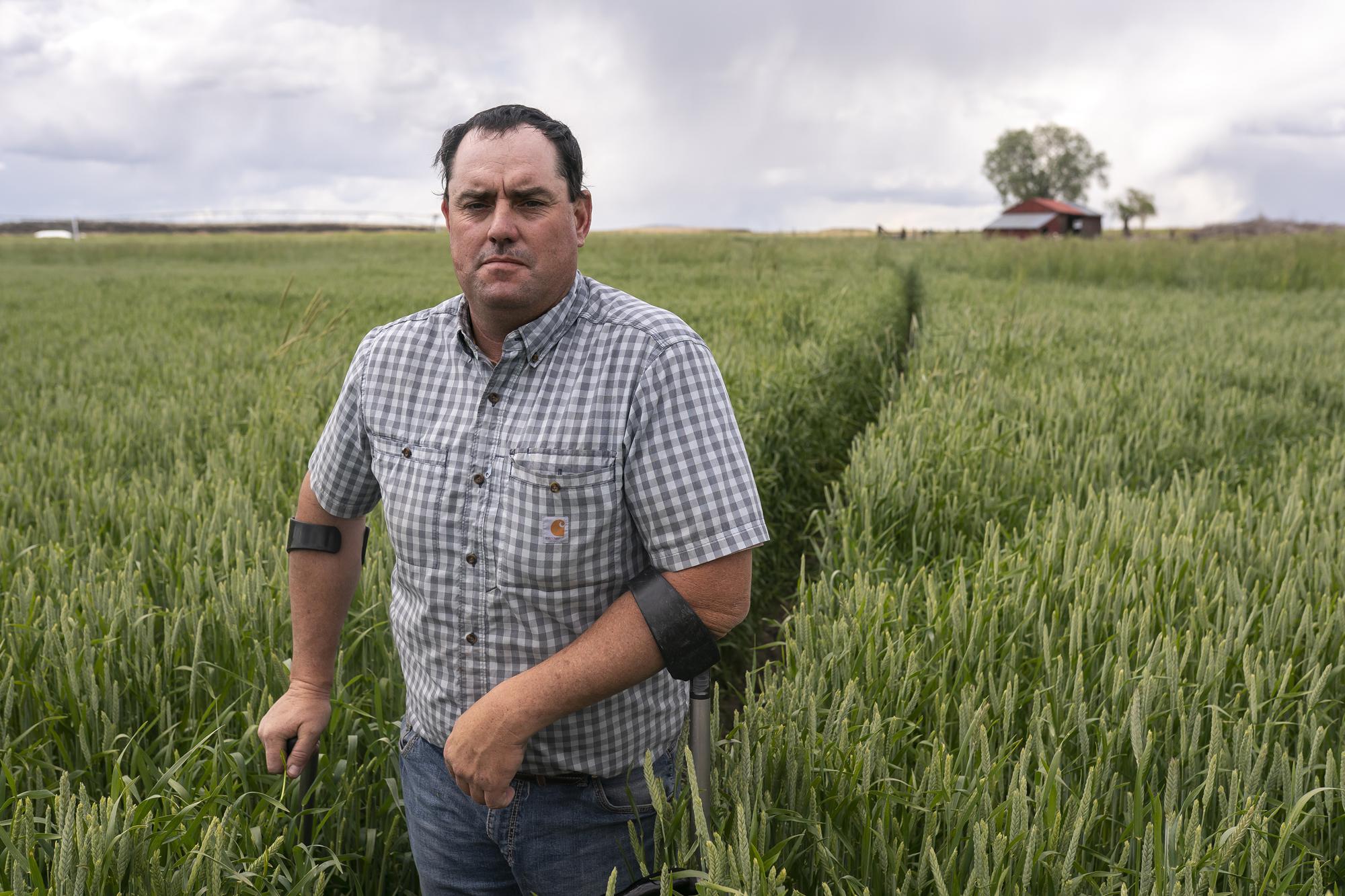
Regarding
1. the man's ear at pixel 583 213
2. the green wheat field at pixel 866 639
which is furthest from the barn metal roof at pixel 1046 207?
the man's ear at pixel 583 213

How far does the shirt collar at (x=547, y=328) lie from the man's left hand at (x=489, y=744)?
0.54 m

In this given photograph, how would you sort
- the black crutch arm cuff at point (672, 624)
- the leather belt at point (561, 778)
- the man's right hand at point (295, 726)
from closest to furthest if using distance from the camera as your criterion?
the black crutch arm cuff at point (672, 624)
the leather belt at point (561, 778)
the man's right hand at point (295, 726)

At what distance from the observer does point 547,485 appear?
4.79 feet

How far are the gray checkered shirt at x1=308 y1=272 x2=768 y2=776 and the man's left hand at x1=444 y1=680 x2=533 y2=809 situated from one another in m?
0.15

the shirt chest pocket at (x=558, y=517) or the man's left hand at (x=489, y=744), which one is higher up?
the shirt chest pocket at (x=558, y=517)

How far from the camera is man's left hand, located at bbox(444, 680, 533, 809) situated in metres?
1.38

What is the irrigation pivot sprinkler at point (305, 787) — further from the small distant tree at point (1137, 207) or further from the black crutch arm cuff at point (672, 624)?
the small distant tree at point (1137, 207)

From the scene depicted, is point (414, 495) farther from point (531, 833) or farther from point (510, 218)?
point (531, 833)

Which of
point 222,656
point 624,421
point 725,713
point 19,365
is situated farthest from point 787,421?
point 19,365

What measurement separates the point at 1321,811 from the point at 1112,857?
1.59 ft

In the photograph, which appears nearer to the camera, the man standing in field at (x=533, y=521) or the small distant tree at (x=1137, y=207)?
the man standing in field at (x=533, y=521)

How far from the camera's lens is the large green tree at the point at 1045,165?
72.4 meters

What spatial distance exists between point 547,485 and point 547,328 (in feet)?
0.85

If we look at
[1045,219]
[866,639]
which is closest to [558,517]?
[866,639]
